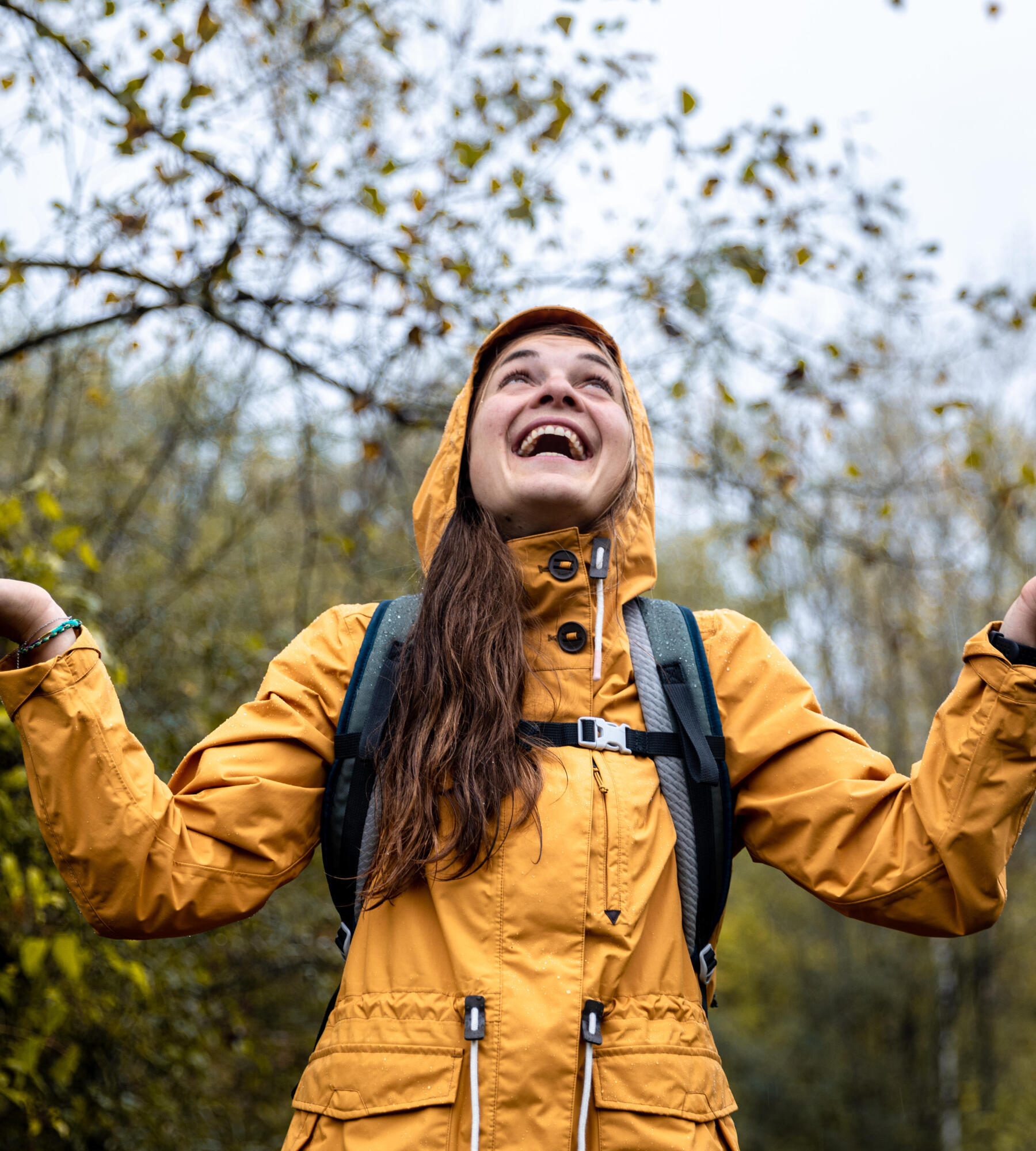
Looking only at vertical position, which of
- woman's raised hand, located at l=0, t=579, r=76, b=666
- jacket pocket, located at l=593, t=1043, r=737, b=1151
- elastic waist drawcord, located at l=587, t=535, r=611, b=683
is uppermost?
elastic waist drawcord, located at l=587, t=535, r=611, b=683

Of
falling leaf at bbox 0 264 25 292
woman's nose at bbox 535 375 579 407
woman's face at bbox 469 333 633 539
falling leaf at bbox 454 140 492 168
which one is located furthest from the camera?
falling leaf at bbox 454 140 492 168

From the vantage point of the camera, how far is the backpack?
1.83m

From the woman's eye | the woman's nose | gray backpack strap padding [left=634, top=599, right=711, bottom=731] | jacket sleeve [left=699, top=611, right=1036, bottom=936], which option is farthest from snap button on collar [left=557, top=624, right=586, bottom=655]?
the woman's eye

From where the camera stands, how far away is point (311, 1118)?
1687 millimetres

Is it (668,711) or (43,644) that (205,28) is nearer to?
(43,644)

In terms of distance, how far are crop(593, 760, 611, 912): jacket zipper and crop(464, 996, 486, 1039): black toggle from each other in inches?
9.7

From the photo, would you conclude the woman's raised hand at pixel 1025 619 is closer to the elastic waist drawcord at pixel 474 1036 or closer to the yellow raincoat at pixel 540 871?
the yellow raincoat at pixel 540 871

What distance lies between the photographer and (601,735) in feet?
6.19

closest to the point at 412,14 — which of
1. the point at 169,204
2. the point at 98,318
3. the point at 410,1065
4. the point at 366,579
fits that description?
the point at 169,204

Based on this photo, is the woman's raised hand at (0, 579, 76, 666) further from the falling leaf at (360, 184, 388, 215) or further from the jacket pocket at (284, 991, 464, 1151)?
the falling leaf at (360, 184, 388, 215)

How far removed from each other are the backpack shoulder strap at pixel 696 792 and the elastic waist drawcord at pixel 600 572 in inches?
3.5

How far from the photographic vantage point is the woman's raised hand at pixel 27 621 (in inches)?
65.9

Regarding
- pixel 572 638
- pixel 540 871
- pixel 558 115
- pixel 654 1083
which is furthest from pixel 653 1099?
pixel 558 115

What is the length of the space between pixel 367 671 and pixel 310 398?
2.81 metres
